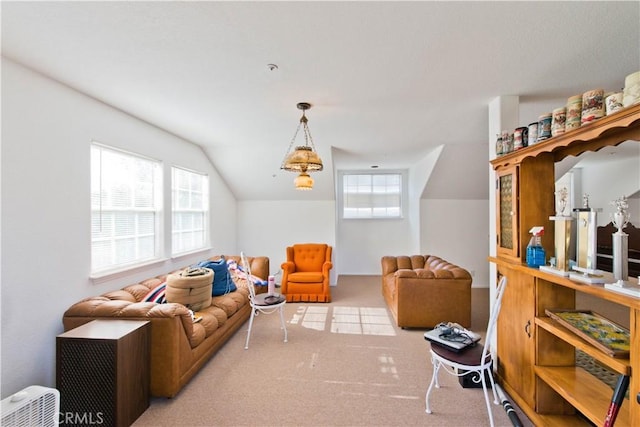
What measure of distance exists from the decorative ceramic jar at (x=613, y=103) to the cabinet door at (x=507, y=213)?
2.64 feet

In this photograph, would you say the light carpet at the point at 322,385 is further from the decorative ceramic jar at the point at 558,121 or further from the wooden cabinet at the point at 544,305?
the decorative ceramic jar at the point at 558,121

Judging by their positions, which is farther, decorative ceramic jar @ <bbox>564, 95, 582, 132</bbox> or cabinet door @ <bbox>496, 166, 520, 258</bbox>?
cabinet door @ <bbox>496, 166, 520, 258</bbox>

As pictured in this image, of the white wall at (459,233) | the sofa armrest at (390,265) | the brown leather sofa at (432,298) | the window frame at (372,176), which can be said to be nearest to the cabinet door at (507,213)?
the brown leather sofa at (432,298)

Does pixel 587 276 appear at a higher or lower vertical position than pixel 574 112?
lower

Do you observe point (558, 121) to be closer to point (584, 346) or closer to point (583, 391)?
point (584, 346)

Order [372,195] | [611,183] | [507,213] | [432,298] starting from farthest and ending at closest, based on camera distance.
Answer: [372,195] → [611,183] → [432,298] → [507,213]

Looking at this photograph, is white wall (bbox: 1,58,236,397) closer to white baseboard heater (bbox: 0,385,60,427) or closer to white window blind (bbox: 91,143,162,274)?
white window blind (bbox: 91,143,162,274)

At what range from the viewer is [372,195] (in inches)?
278

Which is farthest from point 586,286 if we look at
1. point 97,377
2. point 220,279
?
point 220,279

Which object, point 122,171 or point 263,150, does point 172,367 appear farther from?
point 263,150

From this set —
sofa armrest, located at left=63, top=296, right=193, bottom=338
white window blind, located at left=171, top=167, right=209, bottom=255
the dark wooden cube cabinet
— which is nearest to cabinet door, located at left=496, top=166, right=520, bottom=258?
sofa armrest, located at left=63, top=296, right=193, bottom=338

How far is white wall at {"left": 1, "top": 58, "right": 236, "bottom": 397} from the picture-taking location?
6.81 feet

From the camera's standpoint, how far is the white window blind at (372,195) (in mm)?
7016

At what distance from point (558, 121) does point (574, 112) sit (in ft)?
0.47
